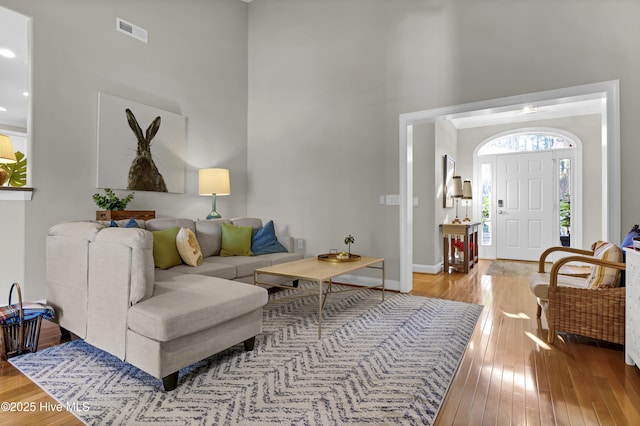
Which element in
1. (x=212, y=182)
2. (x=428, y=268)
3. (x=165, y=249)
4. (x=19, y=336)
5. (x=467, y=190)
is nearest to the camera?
(x=19, y=336)

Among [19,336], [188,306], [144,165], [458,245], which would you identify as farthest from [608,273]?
[144,165]

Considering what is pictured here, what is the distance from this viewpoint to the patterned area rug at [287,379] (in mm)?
1585

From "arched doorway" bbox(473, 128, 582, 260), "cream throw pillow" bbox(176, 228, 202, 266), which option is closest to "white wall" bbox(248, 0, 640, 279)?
"cream throw pillow" bbox(176, 228, 202, 266)

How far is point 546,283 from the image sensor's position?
258 centimetres

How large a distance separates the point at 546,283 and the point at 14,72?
18.6 ft

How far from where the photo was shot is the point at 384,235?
4.16 m

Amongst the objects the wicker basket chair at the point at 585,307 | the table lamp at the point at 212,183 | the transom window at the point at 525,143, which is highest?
the transom window at the point at 525,143

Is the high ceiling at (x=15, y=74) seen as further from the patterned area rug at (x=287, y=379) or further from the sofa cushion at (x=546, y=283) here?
the patterned area rug at (x=287, y=379)

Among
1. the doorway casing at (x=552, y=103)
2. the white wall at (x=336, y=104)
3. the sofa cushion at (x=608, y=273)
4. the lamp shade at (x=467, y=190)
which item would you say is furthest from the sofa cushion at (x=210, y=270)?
the lamp shade at (x=467, y=190)

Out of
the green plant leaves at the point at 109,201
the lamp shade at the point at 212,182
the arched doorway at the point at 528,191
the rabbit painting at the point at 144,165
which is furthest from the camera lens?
the arched doorway at the point at 528,191

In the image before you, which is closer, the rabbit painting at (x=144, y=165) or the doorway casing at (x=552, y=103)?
the doorway casing at (x=552, y=103)

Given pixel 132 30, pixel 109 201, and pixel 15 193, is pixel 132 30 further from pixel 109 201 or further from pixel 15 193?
pixel 15 193

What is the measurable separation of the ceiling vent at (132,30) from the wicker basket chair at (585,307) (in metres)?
4.67

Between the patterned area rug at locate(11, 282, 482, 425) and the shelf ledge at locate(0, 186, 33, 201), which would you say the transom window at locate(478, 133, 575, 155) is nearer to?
the patterned area rug at locate(11, 282, 482, 425)
